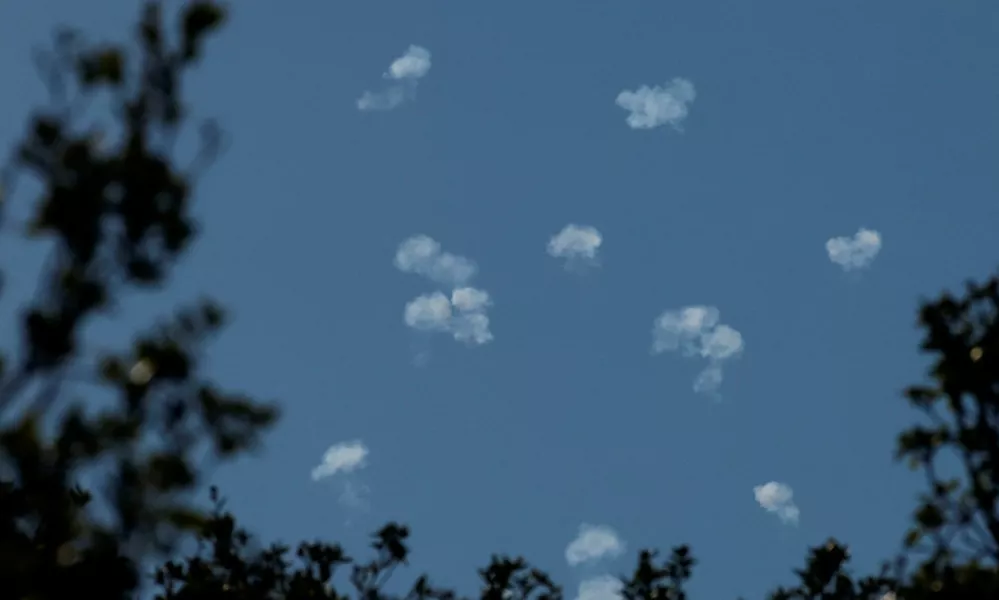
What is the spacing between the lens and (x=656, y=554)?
49.1ft

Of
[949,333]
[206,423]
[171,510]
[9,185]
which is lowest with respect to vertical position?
[171,510]

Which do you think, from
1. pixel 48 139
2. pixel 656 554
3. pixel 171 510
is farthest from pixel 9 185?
pixel 656 554

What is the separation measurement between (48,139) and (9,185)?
1.19ft

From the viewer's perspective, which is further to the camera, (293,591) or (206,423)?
(293,591)

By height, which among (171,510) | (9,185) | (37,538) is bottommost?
(171,510)

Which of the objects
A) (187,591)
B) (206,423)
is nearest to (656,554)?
(187,591)

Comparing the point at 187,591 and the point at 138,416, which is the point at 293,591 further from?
the point at 138,416

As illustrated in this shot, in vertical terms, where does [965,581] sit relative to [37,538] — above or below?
below

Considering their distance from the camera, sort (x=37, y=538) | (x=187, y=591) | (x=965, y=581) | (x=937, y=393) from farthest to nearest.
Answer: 1. (x=187, y=591)
2. (x=937, y=393)
3. (x=965, y=581)
4. (x=37, y=538)

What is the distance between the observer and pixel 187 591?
42.8 feet

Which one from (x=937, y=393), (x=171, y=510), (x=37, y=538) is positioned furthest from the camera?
(x=937, y=393)

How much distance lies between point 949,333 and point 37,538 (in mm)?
9042

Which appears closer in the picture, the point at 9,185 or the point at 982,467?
the point at 9,185

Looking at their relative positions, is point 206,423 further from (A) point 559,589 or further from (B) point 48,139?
(A) point 559,589
